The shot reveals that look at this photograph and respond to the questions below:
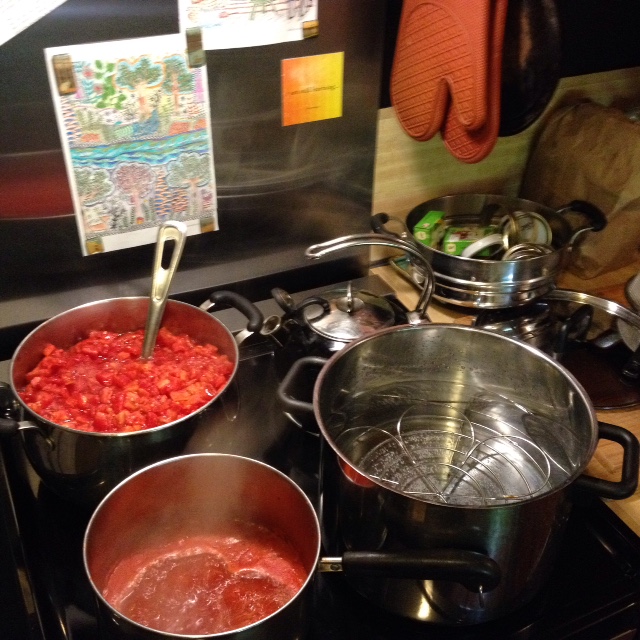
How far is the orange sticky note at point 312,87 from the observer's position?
1.03 m

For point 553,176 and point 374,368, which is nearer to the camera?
point 374,368

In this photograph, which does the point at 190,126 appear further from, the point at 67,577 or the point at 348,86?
the point at 67,577

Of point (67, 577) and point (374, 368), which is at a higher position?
point (374, 368)

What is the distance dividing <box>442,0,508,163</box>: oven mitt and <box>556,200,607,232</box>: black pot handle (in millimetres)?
284

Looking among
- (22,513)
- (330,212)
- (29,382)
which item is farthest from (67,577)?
(330,212)

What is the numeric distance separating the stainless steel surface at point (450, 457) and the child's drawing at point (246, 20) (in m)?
0.47

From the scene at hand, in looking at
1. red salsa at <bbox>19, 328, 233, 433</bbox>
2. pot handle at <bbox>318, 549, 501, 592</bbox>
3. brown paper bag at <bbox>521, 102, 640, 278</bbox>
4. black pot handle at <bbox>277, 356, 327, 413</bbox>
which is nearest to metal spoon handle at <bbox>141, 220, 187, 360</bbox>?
red salsa at <bbox>19, 328, 233, 433</bbox>

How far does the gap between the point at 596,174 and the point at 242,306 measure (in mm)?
691

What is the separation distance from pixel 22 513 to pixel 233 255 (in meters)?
0.52

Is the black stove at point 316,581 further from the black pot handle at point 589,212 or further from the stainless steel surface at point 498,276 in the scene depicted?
the black pot handle at point 589,212

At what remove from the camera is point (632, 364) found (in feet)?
3.38

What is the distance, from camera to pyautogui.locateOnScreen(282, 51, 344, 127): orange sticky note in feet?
3.39

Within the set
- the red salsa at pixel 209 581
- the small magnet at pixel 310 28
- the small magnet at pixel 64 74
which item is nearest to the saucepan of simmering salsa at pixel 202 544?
the red salsa at pixel 209 581

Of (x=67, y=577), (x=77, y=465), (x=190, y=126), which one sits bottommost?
(x=67, y=577)
